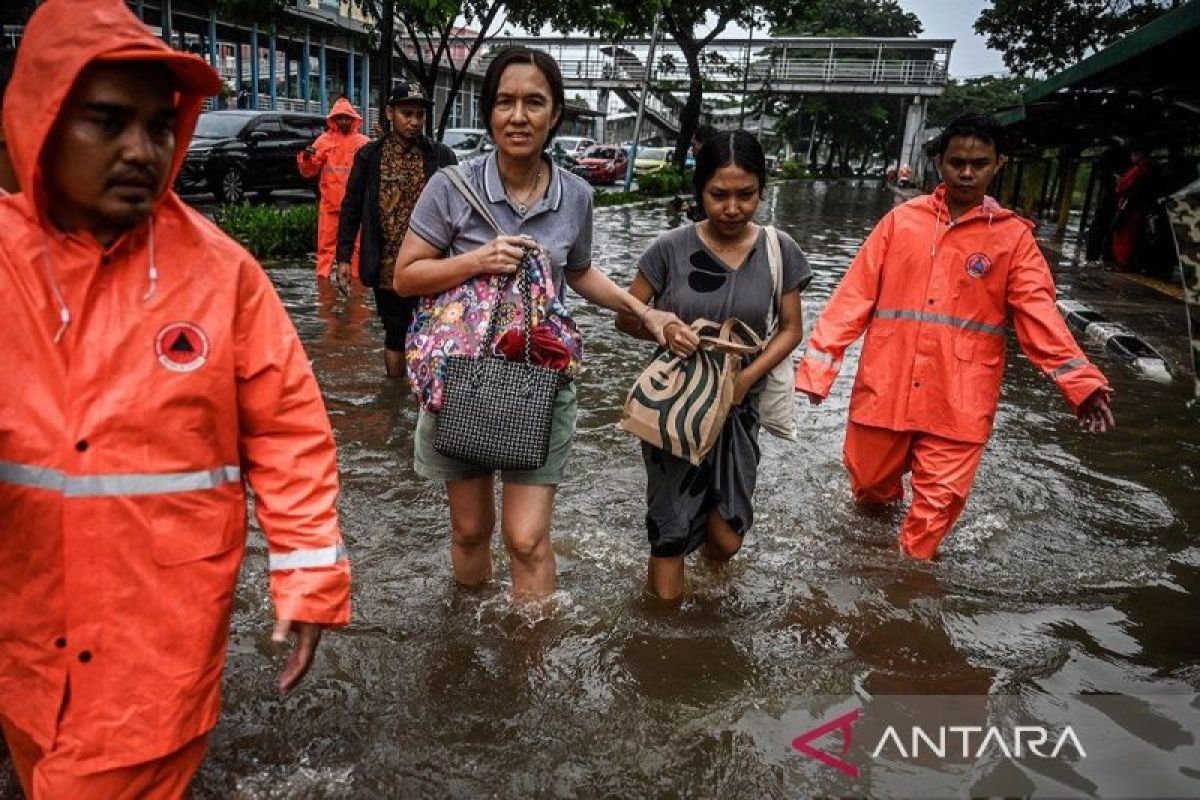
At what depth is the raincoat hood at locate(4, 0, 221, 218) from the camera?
164 centimetres

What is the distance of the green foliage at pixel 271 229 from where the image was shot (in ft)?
37.5

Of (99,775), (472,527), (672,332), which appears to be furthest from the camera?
(472,527)

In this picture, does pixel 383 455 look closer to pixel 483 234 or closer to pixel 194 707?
pixel 483 234

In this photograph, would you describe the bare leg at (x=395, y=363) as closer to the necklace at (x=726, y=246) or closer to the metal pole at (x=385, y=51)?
the necklace at (x=726, y=246)

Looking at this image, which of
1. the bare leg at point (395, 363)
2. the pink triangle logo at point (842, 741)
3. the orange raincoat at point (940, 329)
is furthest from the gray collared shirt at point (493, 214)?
the bare leg at point (395, 363)

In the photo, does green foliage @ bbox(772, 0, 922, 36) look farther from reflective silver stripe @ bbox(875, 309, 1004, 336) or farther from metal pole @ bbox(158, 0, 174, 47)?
reflective silver stripe @ bbox(875, 309, 1004, 336)

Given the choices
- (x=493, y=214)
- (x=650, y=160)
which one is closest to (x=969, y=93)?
(x=650, y=160)

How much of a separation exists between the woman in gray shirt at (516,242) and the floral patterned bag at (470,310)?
0.06 m

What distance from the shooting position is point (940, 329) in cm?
411

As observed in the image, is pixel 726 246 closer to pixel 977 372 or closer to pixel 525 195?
pixel 525 195

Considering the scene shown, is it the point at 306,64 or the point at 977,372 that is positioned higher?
the point at 306,64

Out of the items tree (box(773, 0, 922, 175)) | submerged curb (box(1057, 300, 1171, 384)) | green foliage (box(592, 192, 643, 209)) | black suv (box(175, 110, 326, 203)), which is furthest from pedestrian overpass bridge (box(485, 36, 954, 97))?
submerged curb (box(1057, 300, 1171, 384))

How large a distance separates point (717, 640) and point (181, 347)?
2391 mm

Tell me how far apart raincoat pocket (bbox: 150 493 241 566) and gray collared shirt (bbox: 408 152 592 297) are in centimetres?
137
